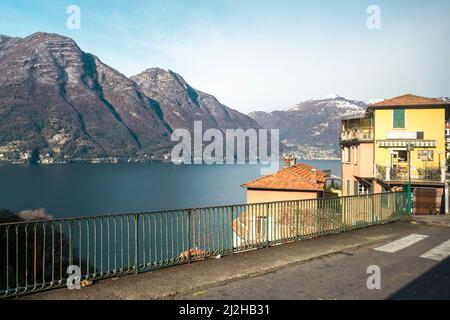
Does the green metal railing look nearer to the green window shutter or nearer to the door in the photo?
the door

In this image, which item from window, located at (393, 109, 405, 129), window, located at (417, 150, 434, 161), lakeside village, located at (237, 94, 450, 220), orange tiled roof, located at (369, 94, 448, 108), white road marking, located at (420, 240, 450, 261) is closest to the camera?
white road marking, located at (420, 240, 450, 261)

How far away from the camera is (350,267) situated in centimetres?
838

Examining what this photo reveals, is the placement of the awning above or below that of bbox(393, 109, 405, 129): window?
below

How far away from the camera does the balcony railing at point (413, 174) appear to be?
29.1 metres

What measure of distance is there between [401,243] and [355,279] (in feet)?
15.0

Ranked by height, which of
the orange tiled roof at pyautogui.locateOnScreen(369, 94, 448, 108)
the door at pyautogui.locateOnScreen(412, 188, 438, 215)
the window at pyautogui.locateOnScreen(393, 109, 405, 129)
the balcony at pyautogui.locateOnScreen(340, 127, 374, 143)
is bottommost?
the door at pyautogui.locateOnScreen(412, 188, 438, 215)

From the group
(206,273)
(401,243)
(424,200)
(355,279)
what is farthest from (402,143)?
(206,273)

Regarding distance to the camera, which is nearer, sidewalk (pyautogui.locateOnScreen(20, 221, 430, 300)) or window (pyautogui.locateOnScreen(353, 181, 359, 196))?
sidewalk (pyautogui.locateOnScreen(20, 221, 430, 300))

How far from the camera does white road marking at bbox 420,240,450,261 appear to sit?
30.8 feet

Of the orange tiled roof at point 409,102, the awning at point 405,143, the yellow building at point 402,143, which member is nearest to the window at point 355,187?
the yellow building at point 402,143

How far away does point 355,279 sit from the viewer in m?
7.44

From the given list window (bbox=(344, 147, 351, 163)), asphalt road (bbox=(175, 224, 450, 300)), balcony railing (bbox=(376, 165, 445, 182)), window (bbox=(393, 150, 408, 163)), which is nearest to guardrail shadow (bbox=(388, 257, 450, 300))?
asphalt road (bbox=(175, 224, 450, 300))

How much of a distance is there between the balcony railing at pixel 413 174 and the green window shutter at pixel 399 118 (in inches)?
151
